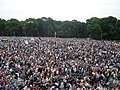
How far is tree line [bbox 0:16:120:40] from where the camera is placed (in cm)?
6669

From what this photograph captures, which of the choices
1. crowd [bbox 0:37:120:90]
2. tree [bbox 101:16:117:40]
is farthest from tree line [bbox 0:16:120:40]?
crowd [bbox 0:37:120:90]

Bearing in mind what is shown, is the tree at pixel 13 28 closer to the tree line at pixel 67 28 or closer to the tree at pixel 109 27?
the tree line at pixel 67 28

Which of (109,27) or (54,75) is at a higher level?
(109,27)

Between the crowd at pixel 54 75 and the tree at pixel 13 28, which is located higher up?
the tree at pixel 13 28

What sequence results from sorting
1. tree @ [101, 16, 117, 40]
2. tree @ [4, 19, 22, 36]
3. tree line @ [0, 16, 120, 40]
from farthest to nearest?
tree @ [4, 19, 22, 36]
tree line @ [0, 16, 120, 40]
tree @ [101, 16, 117, 40]

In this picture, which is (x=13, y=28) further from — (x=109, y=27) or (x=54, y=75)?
(x=54, y=75)

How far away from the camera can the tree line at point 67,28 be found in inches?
2625

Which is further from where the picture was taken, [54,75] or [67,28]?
[67,28]

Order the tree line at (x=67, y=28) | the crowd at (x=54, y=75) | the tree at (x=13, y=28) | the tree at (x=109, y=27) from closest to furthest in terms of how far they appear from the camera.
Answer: the crowd at (x=54, y=75)
the tree at (x=109, y=27)
the tree line at (x=67, y=28)
the tree at (x=13, y=28)

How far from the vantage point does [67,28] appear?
72.3 meters

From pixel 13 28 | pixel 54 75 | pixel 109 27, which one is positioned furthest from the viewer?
pixel 13 28

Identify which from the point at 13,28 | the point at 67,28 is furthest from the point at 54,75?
the point at 67,28

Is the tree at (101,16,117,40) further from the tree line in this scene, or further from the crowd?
the crowd

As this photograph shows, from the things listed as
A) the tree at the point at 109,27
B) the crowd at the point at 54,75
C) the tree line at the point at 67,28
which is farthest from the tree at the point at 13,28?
the crowd at the point at 54,75
